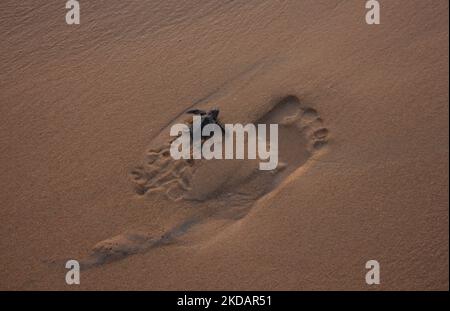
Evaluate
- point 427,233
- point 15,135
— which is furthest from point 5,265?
point 427,233

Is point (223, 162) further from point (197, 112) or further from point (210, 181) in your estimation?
point (197, 112)

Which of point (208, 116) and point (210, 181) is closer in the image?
point (210, 181)

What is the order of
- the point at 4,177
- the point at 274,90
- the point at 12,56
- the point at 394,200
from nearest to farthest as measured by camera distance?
the point at 394,200 → the point at 4,177 → the point at 274,90 → the point at 12,56

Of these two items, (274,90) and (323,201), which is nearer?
(323,201)

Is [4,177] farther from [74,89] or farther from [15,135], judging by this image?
[74,89]

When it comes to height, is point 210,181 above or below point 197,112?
below

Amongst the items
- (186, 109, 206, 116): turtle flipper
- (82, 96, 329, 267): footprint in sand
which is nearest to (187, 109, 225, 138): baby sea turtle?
(186, 109, 206, 116): turtle flipper

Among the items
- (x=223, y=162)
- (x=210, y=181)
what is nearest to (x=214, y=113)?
(x=223, y=162)

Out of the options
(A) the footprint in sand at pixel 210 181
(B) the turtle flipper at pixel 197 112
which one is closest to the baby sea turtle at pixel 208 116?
(B) the turtle flipper at pixel 197 112
